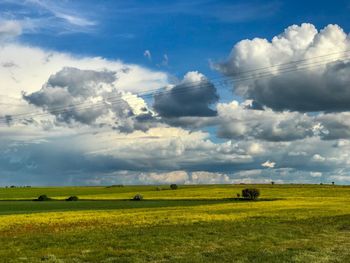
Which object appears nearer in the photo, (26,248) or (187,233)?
(26,248)

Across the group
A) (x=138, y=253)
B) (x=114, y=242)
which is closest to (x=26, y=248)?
(x=114, y=242)

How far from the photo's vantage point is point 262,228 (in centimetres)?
4825

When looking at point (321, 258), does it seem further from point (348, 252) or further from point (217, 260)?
point (217, 260)

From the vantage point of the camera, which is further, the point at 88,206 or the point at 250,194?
the point at 250,194

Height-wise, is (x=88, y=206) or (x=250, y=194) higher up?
(x=250, y=194)

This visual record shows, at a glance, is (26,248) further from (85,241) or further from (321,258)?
(321,258)

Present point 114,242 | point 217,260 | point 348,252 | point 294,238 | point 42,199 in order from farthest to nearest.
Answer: point 42,199, point 294,238, point 114,242, point 348,252, point 217,260

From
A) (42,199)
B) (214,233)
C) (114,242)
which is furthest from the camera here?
(42,199)

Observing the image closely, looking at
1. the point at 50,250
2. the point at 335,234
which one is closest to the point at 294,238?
the point at 335,234

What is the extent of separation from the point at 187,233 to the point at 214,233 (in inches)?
94.2

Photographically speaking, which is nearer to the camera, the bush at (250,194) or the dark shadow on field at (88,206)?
the dark shadow on field at (88,206)

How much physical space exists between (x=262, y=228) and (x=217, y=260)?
20365mm

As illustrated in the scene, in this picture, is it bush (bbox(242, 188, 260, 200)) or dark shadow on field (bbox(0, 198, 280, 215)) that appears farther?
bush (bbox(242, 188, 260, 200))

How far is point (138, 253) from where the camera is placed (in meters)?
32.3
